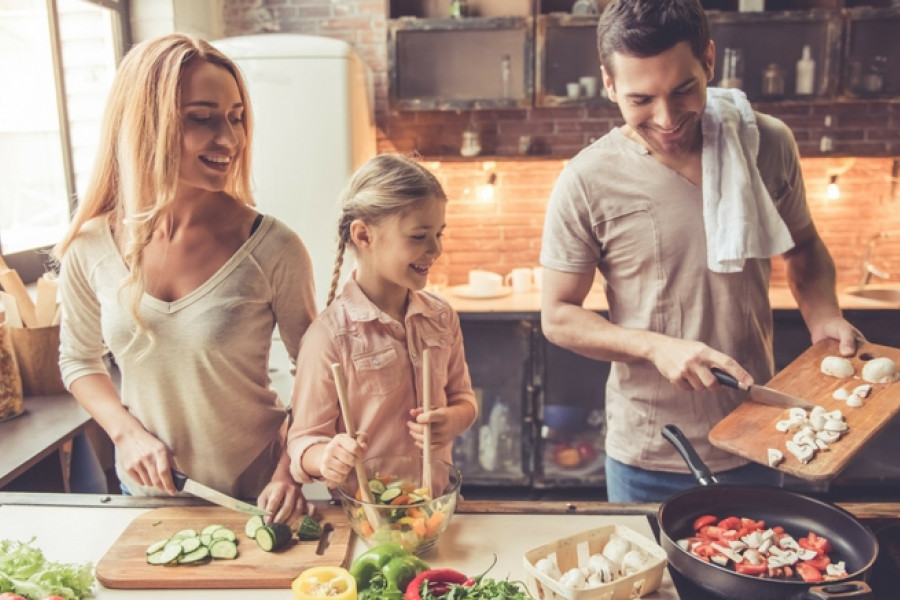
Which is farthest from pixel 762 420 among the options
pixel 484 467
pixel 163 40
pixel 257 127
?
pixel 257 127

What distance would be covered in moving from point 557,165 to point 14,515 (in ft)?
10.2

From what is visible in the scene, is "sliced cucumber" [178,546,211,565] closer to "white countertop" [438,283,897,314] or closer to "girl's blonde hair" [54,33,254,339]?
"girl's blonde hair" [54,33,254,339]

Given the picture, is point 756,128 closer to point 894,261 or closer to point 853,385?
point 853,385

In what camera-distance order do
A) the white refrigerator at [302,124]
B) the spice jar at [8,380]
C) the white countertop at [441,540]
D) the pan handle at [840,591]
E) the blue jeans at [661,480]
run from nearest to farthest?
the pan handle at [840,591], the white countertop at [441,540], the blue jeans at [661,480], the spice jar at [8,380], the white refrigerator at [302,124]

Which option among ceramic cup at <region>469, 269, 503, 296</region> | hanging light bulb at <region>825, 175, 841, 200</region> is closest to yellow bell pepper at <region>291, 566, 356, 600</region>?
ceramic cup at <region>469, 269, 503, 296</region>

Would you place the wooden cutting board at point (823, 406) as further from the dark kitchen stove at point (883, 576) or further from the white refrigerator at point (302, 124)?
the white refrigerator at point (302, 124)

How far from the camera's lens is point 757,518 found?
131cm

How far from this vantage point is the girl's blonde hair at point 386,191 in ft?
4.68

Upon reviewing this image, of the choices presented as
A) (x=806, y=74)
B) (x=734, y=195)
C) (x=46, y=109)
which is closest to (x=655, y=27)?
(x=734, y=195)

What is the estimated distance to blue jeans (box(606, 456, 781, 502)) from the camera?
1.66 meters

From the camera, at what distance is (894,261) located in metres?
3.90

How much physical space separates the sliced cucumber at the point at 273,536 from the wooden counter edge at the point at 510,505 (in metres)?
0.23

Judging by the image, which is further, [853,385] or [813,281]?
[813,281]

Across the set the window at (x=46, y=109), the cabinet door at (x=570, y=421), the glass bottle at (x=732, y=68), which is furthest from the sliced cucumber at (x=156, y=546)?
the glass bottle at (x=732, y=68)
